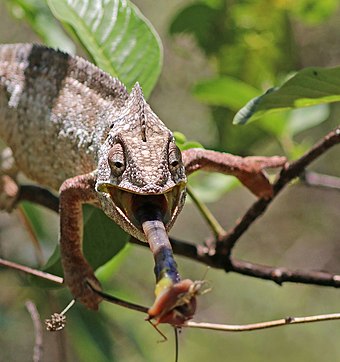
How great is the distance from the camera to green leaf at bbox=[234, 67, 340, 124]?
1.37m

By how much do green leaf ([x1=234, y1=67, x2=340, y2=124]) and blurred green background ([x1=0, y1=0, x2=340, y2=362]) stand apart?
0.46 metres

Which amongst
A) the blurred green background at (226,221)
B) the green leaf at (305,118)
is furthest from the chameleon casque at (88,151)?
the green leaf at (305,118)

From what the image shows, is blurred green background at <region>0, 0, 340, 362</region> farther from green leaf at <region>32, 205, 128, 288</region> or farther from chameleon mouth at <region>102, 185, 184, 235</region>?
chameleon mouth at <region>102, 185, 184, 235</region>

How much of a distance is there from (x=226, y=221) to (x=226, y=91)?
3168 mm

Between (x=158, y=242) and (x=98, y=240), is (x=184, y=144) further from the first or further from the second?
(x=158, y=242)

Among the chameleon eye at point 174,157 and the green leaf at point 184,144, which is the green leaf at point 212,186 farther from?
the chameleon eye at point 174,157

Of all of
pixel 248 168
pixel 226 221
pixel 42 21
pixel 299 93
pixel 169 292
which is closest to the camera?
pixel 169 292

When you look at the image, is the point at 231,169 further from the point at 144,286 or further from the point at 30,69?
the point at 144,286

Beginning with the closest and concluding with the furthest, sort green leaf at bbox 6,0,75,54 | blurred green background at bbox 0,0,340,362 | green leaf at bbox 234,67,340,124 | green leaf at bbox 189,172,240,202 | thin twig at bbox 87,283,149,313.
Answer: thin twig at bbox 87,283,149,313, green leaf at bbox 234,67,340,124, green leaf at bbox 6,0,75,54, green leaf at bbox 189,172,240,202, blurred green background at bbox 0,0,340,362

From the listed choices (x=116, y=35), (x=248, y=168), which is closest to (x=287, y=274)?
(x=248, y=168)

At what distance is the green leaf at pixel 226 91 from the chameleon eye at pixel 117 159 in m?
0.71

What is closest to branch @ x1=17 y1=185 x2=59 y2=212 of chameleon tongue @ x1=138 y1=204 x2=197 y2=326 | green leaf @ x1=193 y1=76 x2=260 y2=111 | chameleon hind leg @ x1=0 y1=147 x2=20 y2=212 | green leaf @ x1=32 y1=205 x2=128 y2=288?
chameleon hind leg @ x1=0 y1=147 x2=20 y2=212

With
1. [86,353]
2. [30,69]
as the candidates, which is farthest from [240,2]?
[86,353]

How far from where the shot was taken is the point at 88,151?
151 centimetres
